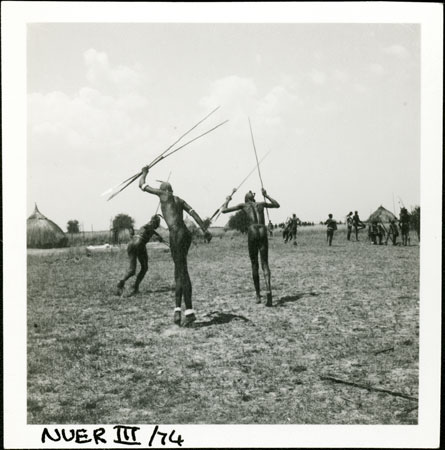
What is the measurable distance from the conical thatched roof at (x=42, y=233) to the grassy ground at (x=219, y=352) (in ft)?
0.71

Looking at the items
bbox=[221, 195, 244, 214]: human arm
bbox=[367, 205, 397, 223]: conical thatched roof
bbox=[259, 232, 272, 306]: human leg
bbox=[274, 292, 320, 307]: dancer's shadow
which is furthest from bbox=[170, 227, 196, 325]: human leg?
bbox=[367, 205, 397, 223]: conical thatched roof

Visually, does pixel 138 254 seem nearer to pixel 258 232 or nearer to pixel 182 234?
pixel 182 234

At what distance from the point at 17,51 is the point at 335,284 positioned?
18.4 ft

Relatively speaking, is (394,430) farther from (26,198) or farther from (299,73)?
(26,198)

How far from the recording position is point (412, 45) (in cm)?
607

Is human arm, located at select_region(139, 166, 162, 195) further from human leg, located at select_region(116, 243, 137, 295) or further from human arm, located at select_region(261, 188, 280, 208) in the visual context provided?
human arm, located at select_region(261, 188, 280, 208)

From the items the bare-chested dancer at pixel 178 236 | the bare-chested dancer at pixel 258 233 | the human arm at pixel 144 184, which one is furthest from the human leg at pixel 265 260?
the human arm at pixel 144 184

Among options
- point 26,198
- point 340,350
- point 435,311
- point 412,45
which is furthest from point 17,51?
point 435,311

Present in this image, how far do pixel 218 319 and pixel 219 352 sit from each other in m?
0.68

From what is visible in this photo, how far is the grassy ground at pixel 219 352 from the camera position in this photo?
17.7ft

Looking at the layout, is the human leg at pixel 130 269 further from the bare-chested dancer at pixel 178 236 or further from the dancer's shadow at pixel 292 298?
the dancer's shadow at pixel 292 298

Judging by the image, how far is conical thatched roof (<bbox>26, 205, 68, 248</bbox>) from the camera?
6133 mm

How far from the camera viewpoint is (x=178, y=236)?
642 cm

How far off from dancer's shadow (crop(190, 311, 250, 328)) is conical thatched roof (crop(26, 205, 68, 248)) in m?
2.22
